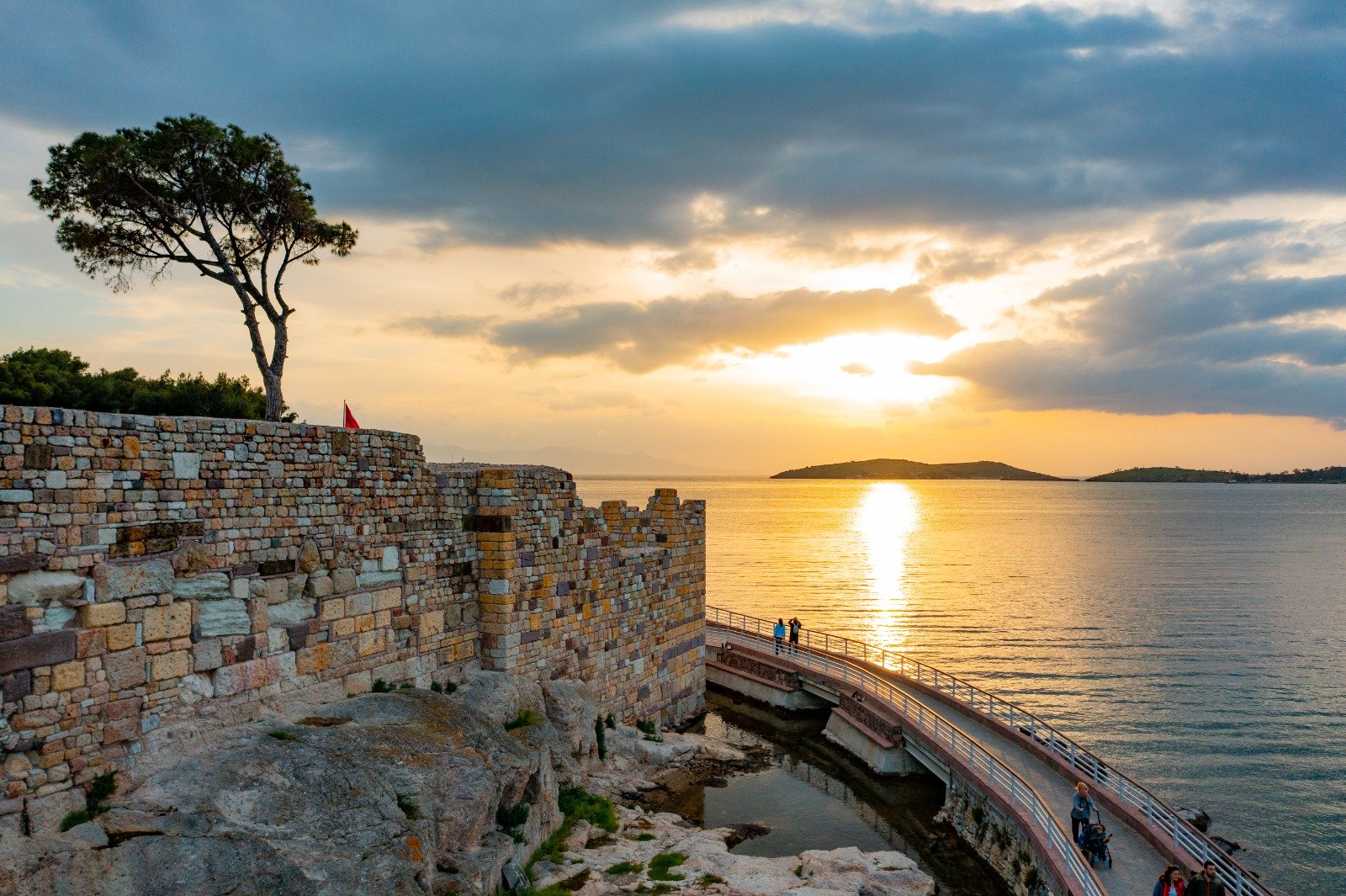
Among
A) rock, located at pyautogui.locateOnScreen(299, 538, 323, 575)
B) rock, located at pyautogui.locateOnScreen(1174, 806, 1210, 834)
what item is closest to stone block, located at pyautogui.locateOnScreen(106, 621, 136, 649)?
rock, located at pyautogui.locateOnScreen(299, 538, 323, 575)

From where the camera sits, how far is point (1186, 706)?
28.0 metres

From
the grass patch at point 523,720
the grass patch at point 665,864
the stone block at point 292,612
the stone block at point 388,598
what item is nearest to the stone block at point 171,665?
the stone block at point 292,612

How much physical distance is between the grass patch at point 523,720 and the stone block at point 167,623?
6.19 m

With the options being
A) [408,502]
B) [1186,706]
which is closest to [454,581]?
[408,502]

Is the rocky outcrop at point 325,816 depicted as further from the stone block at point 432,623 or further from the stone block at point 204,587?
the stone block at point 204,587

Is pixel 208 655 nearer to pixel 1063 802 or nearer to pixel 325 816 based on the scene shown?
pixel 325 816

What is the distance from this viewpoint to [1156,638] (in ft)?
126

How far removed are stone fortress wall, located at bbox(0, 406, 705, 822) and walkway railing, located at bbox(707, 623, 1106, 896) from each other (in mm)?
8738

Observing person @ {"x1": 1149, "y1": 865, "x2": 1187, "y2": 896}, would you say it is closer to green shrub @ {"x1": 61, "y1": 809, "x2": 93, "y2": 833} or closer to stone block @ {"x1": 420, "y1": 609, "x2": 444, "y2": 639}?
stone block @ {"x1": 420, "y1": 609, "x2": 444, "y2": 639}

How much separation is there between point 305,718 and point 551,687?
6.03m

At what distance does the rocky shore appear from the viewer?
8.16m

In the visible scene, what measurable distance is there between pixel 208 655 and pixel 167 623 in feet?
2.41

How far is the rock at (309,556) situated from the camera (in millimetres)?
11836

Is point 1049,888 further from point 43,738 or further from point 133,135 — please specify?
point 133,135
